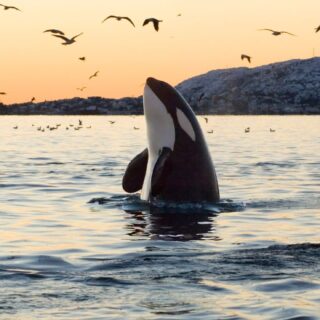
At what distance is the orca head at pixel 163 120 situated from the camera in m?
19.7

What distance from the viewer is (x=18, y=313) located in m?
9.97

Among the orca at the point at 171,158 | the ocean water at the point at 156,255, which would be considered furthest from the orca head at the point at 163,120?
the ocean water at the point at 156,255

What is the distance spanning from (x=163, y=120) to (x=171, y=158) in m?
1.24

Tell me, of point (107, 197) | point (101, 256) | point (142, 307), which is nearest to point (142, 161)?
point (107, 197)

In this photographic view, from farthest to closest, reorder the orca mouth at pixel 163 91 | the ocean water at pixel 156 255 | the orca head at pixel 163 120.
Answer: the orca mouth at pixel 163 91 → the orca head at pixel 163 120 → the ocean water at pixel 156 255

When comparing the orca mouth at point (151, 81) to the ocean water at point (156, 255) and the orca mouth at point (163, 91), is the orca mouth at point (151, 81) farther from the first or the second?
the ocean water at point (156, 255)

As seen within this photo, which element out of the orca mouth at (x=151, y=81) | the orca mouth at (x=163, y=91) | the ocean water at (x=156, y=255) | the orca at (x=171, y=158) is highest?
the orca mouth at (x=151, y=81)

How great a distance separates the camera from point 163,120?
20250mm

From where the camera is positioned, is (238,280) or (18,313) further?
(238,280)

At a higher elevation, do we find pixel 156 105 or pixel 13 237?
pixel 156 105

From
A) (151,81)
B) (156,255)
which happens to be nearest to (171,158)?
(151,81)

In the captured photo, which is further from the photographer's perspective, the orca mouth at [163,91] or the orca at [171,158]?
the orca mouth at [163,91]

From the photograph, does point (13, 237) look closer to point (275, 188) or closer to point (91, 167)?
point (275, 188)

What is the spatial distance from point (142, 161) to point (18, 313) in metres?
10.8
